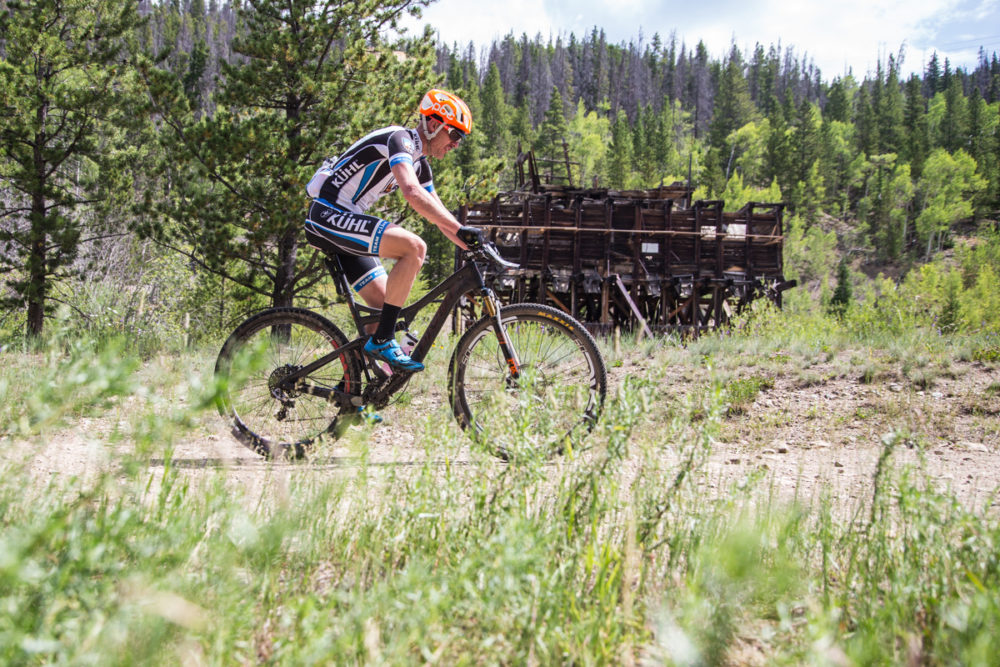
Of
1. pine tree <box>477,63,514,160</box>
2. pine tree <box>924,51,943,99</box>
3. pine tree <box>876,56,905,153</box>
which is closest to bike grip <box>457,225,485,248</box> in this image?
pine tree <box>477,63,514,160</box>

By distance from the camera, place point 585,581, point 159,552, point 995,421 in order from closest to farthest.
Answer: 1. point 159,552
2. point 585,581
3. point 995,421

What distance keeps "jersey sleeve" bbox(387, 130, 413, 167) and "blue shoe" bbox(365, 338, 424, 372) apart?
113 centimetres

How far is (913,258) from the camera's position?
8444cm

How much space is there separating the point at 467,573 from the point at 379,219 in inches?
112

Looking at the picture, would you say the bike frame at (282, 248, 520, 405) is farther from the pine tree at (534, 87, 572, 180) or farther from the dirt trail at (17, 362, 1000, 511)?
the pine tree at (534, 87, 572, 180)

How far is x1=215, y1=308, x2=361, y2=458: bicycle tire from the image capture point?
14.3 ft

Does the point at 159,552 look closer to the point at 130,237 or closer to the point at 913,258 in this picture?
the point at 130,237

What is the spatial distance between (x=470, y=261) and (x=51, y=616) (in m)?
3.09

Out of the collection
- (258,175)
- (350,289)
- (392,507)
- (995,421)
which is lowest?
(995,421)

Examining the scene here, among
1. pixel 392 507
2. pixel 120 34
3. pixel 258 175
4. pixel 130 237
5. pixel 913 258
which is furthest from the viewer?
pixel 913 258

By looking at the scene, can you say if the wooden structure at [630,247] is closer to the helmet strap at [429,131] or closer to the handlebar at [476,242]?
the helmet strap at [429,131]

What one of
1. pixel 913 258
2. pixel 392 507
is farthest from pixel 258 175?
pixel 913 258

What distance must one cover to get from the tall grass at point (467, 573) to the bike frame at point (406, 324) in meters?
1.73

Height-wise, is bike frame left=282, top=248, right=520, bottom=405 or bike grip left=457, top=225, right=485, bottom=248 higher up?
bike grip left=457, top=225, right=485, bottom=248
